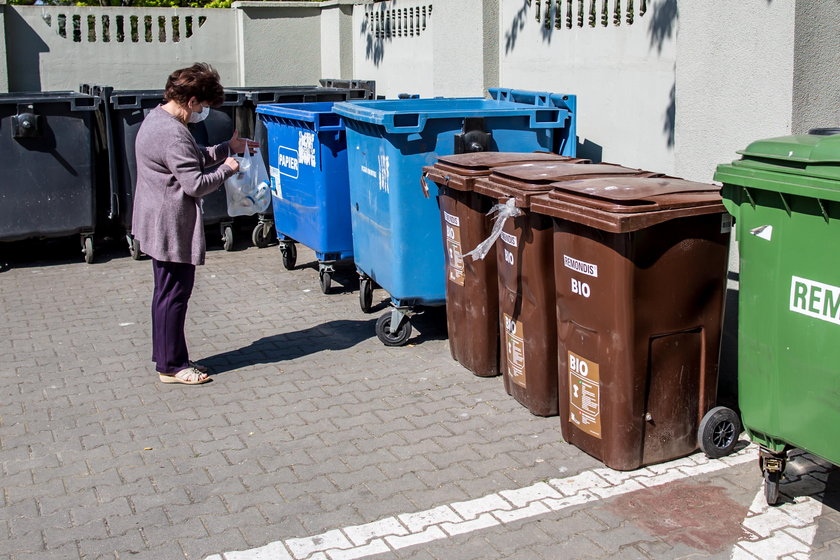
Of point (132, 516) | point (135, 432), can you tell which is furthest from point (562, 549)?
point (135, 432)

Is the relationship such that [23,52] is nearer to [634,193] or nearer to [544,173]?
[544,173]

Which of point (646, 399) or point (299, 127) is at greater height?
point (299, 127)

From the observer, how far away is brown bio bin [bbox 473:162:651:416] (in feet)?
16.8

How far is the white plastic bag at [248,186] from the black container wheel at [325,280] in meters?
0.98

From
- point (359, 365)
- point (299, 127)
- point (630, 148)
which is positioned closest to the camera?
point (359, 365)

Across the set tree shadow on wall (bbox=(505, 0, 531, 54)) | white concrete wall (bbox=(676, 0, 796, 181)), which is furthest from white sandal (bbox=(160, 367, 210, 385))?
tree shadow on wall (bbox=(505, 0, 531, 54))

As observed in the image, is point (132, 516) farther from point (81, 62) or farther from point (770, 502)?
point (81, 62)

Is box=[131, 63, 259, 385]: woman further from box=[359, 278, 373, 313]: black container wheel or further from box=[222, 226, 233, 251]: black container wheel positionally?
box=[222, 226, 233, 251]: black container wheel

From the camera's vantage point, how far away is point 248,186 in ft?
23.3

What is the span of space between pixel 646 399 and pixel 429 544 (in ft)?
4.20

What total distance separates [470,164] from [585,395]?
1688 mm

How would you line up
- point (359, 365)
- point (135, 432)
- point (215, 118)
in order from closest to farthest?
1. point (135, 432)
2. point (359, 365)
3. point (215, 118)

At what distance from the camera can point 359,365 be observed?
6426 mm

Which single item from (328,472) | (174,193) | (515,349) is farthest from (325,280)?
(328,472)
